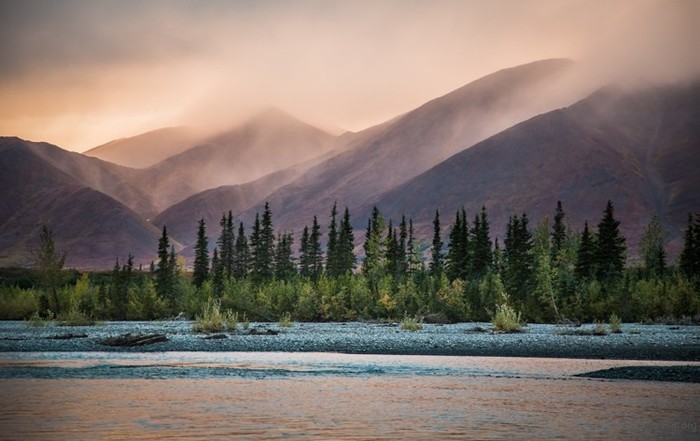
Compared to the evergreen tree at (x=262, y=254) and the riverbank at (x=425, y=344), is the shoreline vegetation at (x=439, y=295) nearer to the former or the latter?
the riverbank at (x=425, y=344)

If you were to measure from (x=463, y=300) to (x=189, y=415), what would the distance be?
64.3m

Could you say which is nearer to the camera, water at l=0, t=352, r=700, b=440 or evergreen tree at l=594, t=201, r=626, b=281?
water at l=0, t=352, r=700, b=440

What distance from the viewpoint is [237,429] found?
1962cm

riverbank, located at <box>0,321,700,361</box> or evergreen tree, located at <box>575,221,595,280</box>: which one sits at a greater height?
evergreen tree, located at <box>575,221,595,280</box>

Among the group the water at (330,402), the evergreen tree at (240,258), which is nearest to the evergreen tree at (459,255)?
the evergreen tree at (240,258)

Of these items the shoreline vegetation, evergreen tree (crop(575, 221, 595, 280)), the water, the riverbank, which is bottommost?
the water

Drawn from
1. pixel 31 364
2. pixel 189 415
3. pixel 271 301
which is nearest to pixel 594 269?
pixel 271 301

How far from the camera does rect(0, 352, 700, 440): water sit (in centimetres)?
1961

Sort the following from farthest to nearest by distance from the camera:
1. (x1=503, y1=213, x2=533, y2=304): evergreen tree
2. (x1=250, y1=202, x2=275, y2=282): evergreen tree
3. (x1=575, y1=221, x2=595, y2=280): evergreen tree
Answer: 1. (x1=250, y1=202, x2=275, y2=282): evergreen tree
2. (x1=575, y1=221, x2=595, y2=280): evergreen tree
3. (x1=503, y1=213, x2=533, y2=304): evergreen tree

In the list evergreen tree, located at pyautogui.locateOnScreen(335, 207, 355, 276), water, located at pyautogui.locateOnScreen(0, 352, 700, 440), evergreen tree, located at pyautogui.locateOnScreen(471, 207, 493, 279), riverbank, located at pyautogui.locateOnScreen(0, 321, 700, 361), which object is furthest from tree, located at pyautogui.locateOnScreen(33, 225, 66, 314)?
evergreen tree, located at pyautogui.locateOnScreen(471, 207, 493, 279)

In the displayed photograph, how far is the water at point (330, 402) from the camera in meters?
19.6

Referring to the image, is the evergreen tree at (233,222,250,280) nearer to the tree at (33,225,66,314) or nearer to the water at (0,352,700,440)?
the tree at (33,225,66,314)

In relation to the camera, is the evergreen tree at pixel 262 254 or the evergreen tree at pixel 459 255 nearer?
the evergreen tree at pixel 459 255

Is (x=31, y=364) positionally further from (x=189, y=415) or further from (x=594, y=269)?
(x=594, y=269)
